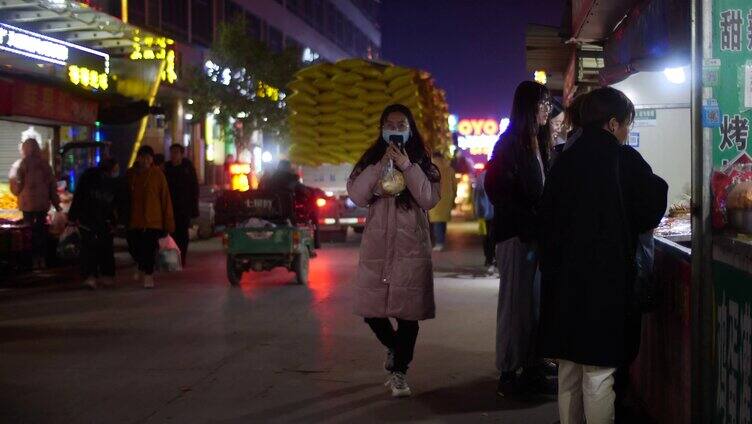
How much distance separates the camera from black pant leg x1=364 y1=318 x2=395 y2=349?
266 inches

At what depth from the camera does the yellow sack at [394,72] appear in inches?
863

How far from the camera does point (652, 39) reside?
585cm

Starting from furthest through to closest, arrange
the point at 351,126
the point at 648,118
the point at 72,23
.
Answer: the point at 351,126 → the point at 72,23 → the point at 648,118

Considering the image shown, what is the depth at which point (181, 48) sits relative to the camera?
35250 millimetres

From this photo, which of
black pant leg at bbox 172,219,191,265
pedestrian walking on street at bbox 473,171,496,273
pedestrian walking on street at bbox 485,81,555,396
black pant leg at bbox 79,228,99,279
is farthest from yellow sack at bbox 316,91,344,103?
pedestrian walking on street at bbox 485,81,555,396

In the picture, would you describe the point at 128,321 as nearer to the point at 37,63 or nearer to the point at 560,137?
the point at 560,137

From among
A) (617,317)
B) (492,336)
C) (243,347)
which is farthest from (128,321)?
(617,317)

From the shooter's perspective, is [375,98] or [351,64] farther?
[351,64]

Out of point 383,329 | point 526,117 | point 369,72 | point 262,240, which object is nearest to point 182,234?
point 262,240

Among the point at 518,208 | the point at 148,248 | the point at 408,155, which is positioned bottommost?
the point at 148,248

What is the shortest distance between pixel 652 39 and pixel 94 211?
9094 millimetres

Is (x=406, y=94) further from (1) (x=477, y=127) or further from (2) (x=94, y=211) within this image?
(1) (x=477, y=127)

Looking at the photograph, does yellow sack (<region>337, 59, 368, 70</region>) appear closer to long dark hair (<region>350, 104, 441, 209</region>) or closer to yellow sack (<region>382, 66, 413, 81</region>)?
yellow sack (<region>382, 66, 413, 81</region>)

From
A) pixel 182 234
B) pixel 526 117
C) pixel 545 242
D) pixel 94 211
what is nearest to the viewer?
pixel 545 242
